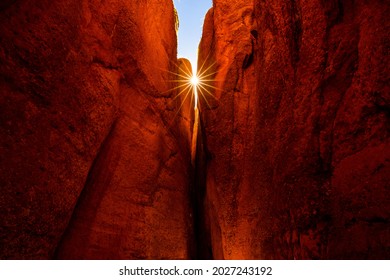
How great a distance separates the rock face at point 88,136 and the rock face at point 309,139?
2.30 meters

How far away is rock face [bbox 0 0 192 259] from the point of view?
13.7ft

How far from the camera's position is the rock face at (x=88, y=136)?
418cm

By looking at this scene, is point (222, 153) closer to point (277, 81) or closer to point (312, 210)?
point (277, 81)

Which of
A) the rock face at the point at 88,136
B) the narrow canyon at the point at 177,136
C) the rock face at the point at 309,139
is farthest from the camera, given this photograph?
the rock face at the point at 88,136

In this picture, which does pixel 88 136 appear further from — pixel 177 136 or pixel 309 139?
pixel 177 136

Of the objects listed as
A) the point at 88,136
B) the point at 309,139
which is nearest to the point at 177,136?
the point at 88,136

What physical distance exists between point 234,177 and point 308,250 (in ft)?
12.6

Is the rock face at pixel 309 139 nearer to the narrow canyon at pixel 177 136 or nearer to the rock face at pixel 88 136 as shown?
the narrow canyon at pixel 177 136

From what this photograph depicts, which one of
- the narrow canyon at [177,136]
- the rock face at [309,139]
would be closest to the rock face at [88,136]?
the narrow canyon at [177,136]

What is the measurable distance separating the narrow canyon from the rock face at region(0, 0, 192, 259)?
1.1 inches

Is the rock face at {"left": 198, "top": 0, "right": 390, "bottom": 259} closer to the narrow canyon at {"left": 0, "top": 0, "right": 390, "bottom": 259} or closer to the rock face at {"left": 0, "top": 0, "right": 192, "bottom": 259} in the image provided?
the narrow canyon at {"left": 0, "top": 0, "right": 390, "bottom": 259}

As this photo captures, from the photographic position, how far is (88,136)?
224 inches

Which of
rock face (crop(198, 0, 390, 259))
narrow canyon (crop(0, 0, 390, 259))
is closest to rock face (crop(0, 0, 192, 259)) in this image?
narrow canyon (crop(0, 0, 390, 259))

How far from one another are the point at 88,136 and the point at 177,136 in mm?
4657
